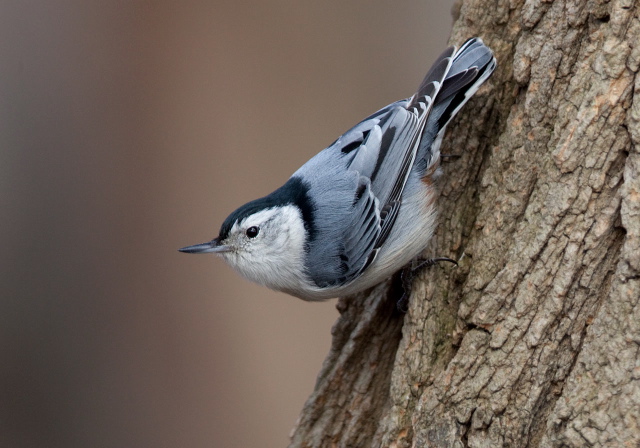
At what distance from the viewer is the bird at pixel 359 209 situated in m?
2.61

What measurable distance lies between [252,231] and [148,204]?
1.81m

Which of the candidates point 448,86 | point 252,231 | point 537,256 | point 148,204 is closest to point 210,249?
point 252,231

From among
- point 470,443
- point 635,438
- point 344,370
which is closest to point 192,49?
point 344,370

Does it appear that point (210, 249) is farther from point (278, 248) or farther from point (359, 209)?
point (359, 209)

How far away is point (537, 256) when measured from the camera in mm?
2148

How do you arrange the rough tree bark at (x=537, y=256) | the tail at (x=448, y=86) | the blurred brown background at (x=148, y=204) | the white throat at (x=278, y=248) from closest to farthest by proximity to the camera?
the rough tree bark at (x=537, y=256), the tail at (x=448, y=86), the white throat at (x=278, y=248), the blurred brown background at (x=148, y=204)

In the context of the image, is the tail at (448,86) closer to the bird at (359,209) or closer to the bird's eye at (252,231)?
the bird at (359,209)

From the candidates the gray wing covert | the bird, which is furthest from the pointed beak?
Answer: the gray wing covert

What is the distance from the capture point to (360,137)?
271 centimetres

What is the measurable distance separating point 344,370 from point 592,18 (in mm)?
1570

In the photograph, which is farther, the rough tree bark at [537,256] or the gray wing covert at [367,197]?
the gray wing covert at [367,197]

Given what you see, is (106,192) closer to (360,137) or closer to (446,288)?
(360,137)

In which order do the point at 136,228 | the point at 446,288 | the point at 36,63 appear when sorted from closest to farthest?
the point at 446,288 < the point at 36,63 < the point at 136,228

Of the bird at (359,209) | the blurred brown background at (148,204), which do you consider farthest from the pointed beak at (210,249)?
the blurred brown background at (148,204)
